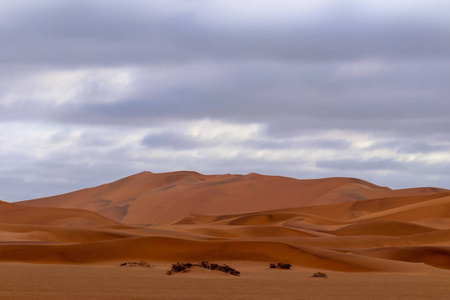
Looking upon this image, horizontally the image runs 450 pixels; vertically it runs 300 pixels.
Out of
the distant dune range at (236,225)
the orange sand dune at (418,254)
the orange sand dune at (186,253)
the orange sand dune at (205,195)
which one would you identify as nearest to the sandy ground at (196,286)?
the orange sand dune at (186,253)

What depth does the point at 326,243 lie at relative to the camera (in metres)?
35.6

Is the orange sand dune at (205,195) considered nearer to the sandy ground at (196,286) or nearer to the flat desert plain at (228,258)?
the flat desert plain at (228,258)

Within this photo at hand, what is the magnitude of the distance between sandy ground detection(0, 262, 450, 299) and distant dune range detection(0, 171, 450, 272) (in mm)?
5892

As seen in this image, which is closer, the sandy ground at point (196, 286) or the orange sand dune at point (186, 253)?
the sandy ground at point (196, 286)

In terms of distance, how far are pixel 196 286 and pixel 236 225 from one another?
4119cm

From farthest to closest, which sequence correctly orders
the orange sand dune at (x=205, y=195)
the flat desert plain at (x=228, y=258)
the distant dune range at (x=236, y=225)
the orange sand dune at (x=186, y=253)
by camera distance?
the orange sand dune at (x=205, y=195)
the distant dune range at (x=236, y=225)
the orange sand dune at (x=186, y=253)
the flat desert plain at (x=228, y=258)

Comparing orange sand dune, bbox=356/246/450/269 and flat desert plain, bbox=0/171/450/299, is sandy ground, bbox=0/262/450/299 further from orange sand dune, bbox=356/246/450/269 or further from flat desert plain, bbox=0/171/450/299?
orange sand dune, bbox=356/246/450/269

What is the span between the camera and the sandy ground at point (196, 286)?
13.0 m

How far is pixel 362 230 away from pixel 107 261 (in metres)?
25.2

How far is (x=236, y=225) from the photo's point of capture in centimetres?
5600

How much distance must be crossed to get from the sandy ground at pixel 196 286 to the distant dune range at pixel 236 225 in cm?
589

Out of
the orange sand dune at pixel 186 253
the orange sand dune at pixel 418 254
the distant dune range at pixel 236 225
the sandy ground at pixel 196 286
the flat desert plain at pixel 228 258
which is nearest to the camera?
the sandy ground at pixel 196 286

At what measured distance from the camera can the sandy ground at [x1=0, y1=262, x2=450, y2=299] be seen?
42.6 ft

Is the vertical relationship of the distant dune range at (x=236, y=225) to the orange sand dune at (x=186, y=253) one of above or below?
above
